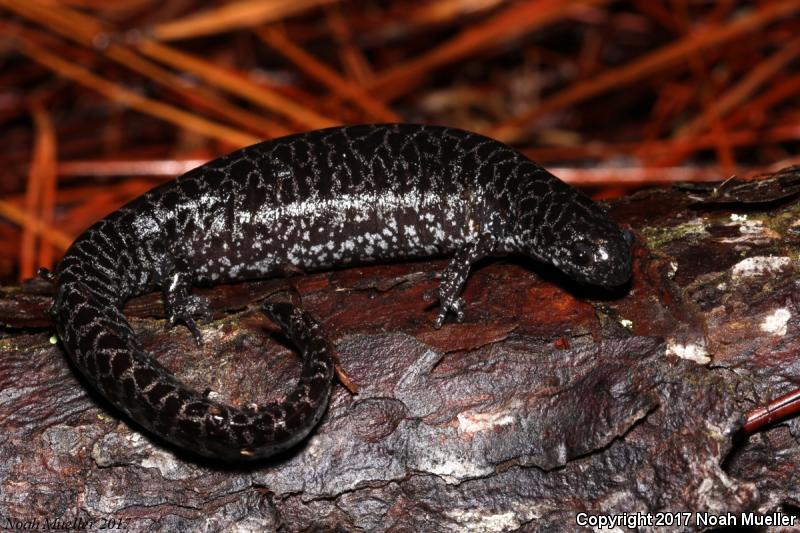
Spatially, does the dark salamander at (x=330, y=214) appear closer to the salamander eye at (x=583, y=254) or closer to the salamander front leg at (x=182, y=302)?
the salamander front leg at (x=182, y=302)

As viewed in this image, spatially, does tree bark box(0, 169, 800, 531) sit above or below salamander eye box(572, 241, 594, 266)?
below

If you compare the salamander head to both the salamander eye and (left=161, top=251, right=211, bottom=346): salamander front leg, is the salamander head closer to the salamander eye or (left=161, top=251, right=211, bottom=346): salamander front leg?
the salamander eye

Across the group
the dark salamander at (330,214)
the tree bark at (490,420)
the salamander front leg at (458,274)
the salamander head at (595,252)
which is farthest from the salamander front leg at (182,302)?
the salamander head at (595,252)

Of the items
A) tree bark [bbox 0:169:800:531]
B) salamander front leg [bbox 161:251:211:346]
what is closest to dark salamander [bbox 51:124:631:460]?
salamander front leg [bbox 161:251:211:346]

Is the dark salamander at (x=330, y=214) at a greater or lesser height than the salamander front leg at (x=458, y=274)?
greater

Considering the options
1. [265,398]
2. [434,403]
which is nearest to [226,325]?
[265,398]

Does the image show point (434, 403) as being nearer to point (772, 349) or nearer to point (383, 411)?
point (383, 411)
